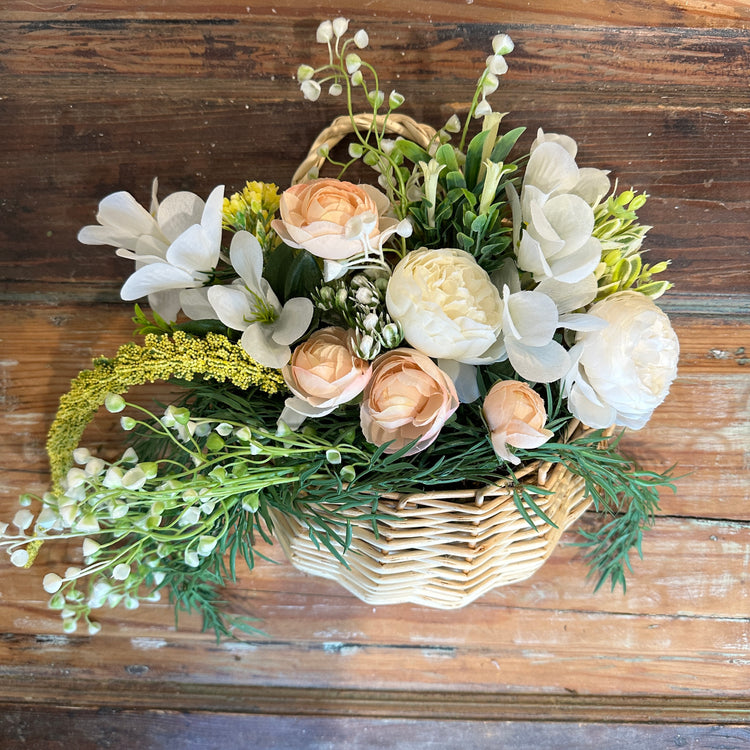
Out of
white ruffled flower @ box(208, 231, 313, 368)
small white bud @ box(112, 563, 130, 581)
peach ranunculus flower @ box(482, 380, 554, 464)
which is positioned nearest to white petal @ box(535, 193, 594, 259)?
peach ranunculus flower @ box(482, 380, 554, 464)

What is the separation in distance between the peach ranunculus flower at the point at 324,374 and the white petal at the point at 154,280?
13 centimetres

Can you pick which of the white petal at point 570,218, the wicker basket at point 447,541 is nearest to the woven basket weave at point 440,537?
the wicker basket at point 447,541

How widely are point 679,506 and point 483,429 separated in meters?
0.42

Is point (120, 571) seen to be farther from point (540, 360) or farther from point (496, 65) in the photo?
point (496, 65)

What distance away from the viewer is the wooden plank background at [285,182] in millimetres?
818

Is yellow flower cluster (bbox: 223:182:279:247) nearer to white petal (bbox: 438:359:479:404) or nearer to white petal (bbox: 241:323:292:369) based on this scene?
white petal (bbox: 241:323:292:369)

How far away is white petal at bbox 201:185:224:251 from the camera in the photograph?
0.52m

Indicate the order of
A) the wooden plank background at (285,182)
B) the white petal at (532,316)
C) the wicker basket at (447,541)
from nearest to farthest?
the white petal at (532,316)
the wicker basket at (447,541)
the wooden plank background at (285,182)

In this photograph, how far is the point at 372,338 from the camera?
1.72 ft

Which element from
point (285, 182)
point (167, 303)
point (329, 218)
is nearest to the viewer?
point (329, 218)

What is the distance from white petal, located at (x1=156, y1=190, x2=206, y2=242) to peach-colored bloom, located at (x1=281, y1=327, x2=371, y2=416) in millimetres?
168

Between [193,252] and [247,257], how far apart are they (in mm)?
50

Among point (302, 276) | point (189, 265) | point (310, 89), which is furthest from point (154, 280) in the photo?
point (310, 89)

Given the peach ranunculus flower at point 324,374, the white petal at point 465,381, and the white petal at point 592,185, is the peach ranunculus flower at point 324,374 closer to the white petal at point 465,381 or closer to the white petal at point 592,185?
the white petal at point 465,381
